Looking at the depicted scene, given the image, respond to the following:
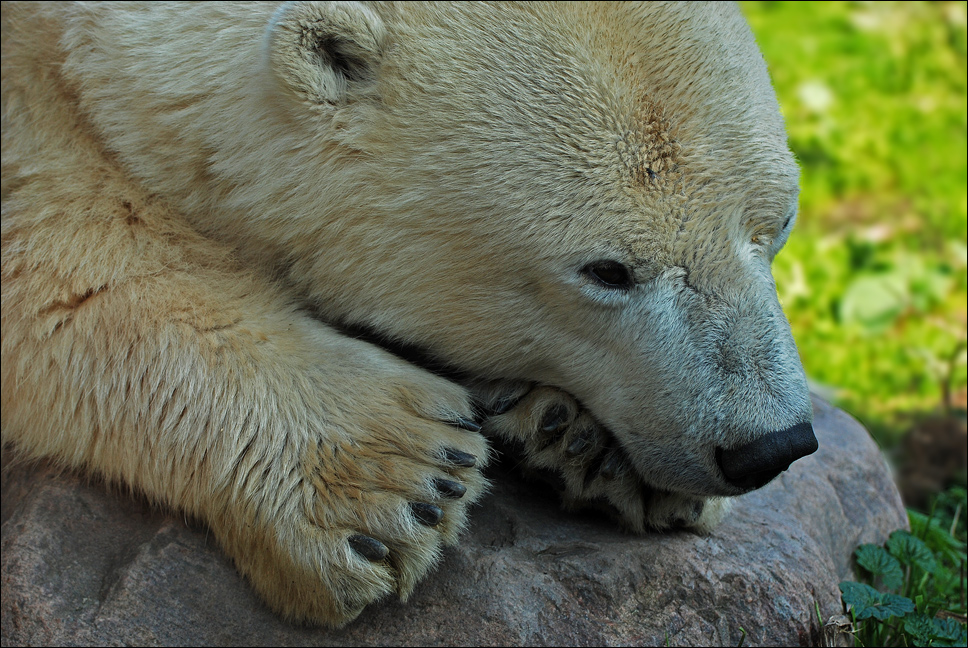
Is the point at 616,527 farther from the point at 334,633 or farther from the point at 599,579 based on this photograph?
the point at 334,633

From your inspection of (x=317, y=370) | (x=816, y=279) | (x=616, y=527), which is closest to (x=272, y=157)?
(x=317, y=370)

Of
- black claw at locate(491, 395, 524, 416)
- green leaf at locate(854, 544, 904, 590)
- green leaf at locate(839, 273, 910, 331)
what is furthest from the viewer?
green leaf at locate(839, 273, 910, 331)

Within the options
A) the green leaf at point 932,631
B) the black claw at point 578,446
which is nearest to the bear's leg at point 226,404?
the black claw at point 578,446

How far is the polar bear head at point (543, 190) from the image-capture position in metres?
2.25

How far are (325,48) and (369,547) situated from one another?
52.6 inches

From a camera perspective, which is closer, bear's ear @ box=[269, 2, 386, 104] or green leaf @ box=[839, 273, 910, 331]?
bear's ear @ box=[269, 2, 386, 104]

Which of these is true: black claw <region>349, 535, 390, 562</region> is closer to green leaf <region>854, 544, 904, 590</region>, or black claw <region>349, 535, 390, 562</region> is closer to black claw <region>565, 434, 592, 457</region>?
black claw <region>565, 434, 592, 457</region>

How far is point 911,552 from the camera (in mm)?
2814

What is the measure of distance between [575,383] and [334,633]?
91 cm

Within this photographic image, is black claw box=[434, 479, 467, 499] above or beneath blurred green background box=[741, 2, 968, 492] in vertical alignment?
beneath

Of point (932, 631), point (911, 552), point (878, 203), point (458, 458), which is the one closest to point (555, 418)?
point (458, 458)

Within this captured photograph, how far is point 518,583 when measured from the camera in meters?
2.24

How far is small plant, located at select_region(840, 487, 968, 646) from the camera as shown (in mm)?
2383

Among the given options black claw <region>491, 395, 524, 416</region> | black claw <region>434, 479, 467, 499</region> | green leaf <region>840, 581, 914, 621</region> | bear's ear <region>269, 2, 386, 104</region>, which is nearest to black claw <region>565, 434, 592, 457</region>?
black claw <region>491, 395, 524, 416</region>
